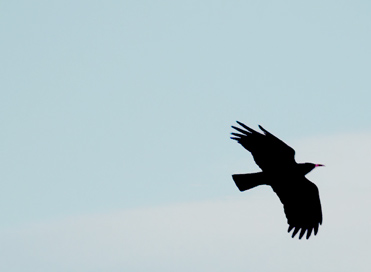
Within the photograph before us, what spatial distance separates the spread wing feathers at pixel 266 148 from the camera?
37.4ft

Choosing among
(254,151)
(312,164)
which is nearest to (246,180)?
(254,151)

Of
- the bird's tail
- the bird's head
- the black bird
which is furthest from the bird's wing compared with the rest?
the bird's tail

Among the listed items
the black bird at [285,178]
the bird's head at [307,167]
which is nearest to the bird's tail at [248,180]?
the black bird at [285,178]

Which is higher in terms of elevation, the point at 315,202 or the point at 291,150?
the point at 291,150

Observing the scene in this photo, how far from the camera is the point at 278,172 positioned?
11844mm

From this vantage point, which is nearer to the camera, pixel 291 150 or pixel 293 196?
pixel 291 150

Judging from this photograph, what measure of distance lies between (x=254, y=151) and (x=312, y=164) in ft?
4.18

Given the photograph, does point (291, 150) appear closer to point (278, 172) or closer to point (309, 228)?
point (278, 172)

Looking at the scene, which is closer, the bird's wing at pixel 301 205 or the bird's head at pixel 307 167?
the bird's head at pixel 307 167

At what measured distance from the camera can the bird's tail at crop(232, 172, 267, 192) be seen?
11.9 meters

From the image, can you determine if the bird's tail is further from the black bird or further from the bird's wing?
the bird's wing

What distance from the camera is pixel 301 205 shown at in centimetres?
1224

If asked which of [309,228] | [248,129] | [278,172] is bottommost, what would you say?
[309,228]

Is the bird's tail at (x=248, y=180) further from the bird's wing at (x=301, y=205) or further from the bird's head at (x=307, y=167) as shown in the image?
the bird's head at (x=307, y=167)
